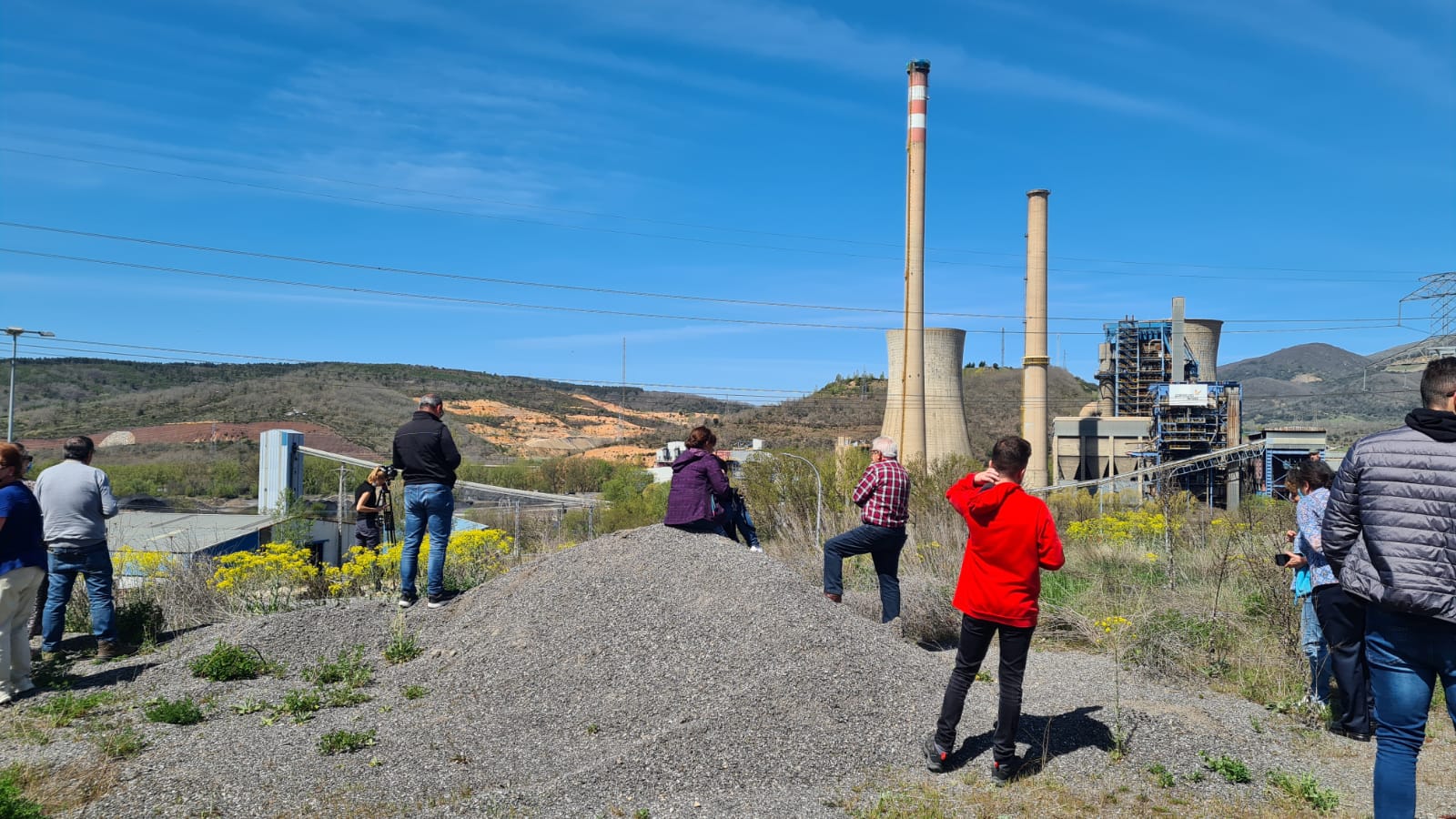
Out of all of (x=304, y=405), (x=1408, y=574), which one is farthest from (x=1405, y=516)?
(x=304, y=405)

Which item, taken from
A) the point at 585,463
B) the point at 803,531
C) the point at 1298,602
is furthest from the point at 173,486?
the point at 1298,602

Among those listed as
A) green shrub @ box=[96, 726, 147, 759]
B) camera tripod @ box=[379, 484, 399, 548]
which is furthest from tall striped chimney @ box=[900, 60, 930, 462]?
green shrub @ box=[96, 726, 147, 759]

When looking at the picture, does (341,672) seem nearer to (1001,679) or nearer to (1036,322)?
(1001,679)

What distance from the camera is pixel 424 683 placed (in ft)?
22.2

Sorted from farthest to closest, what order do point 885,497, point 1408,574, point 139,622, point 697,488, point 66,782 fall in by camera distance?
point 697,488
point 139,622
point 885,497
point 66,782
point 1408,574

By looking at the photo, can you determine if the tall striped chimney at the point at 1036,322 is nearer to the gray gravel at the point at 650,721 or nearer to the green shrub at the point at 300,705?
the gray gravel at the point at 650,721

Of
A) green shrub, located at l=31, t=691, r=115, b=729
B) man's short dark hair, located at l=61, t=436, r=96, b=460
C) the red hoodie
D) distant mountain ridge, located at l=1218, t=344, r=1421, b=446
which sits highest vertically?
distant mountain ridge, located at l=1218, t=344, r=1421, b=446

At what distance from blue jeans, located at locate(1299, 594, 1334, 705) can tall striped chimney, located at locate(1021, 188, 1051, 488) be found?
1468 inches

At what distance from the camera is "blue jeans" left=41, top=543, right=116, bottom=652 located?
24.6ft

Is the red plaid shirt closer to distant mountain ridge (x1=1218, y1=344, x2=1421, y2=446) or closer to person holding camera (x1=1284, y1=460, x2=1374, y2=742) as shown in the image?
person holding camera (x1=1284, y1=460, x2=1374, y2=742)

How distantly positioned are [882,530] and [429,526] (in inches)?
151

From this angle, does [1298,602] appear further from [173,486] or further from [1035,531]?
[173,486]

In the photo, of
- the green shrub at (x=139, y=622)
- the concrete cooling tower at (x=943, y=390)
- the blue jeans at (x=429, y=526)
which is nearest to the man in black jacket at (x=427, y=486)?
the blue jeans at (x=429, y=526)

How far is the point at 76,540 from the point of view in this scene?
736cm
